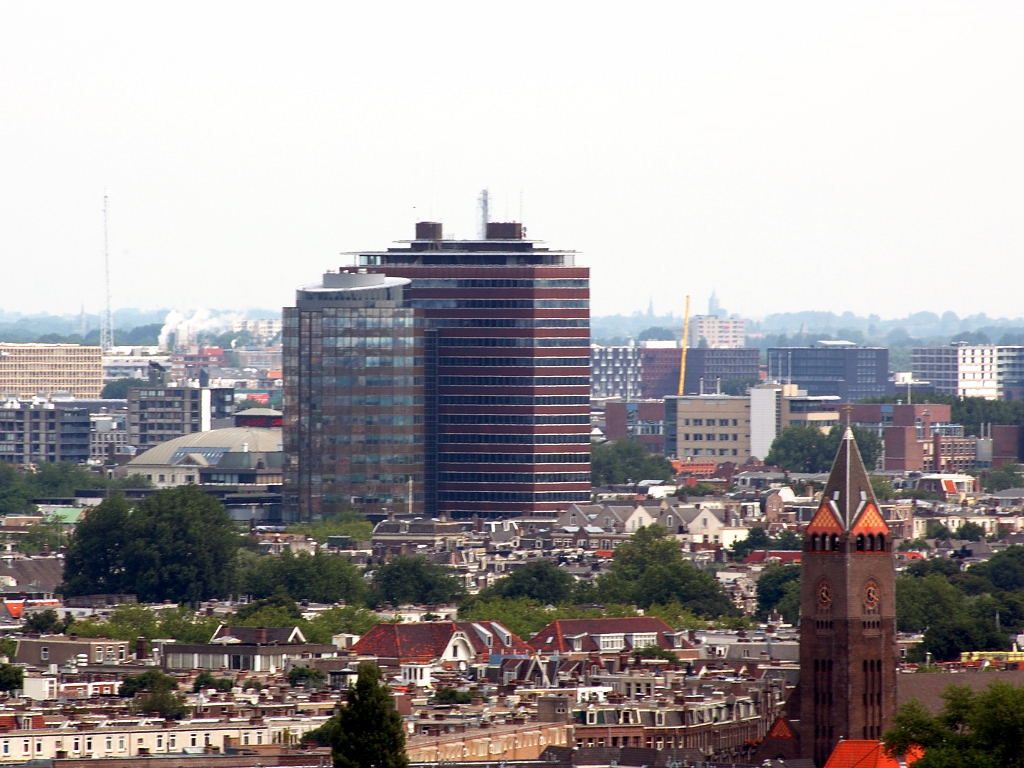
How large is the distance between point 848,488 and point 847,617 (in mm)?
4104

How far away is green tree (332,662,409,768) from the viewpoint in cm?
10287

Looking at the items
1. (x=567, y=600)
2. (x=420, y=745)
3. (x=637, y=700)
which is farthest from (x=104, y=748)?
(x=567, y=600)

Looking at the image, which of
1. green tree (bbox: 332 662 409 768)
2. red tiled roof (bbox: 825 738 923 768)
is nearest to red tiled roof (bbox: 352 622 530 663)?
red tiled roof (bbox: 825 738 923 768)

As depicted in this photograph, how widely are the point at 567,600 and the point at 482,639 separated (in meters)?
34.1

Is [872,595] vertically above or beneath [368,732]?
above

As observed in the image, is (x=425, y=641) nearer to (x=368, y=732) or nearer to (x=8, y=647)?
(x=8, y=647)

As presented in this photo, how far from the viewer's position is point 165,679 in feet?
460

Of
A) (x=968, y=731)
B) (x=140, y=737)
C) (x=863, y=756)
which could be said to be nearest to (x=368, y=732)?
(x=968, y=731)

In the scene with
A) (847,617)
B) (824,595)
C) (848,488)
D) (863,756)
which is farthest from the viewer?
(848,488)

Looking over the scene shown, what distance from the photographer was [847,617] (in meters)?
129

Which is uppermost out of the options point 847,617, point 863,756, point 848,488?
point 848,488

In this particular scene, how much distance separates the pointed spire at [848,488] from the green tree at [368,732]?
29.2 m

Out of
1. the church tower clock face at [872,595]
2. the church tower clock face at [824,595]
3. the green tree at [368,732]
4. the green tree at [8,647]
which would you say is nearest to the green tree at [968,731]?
the green tree at [368,732]

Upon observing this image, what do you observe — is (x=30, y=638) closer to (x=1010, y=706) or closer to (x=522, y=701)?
(x=522, y=701)
